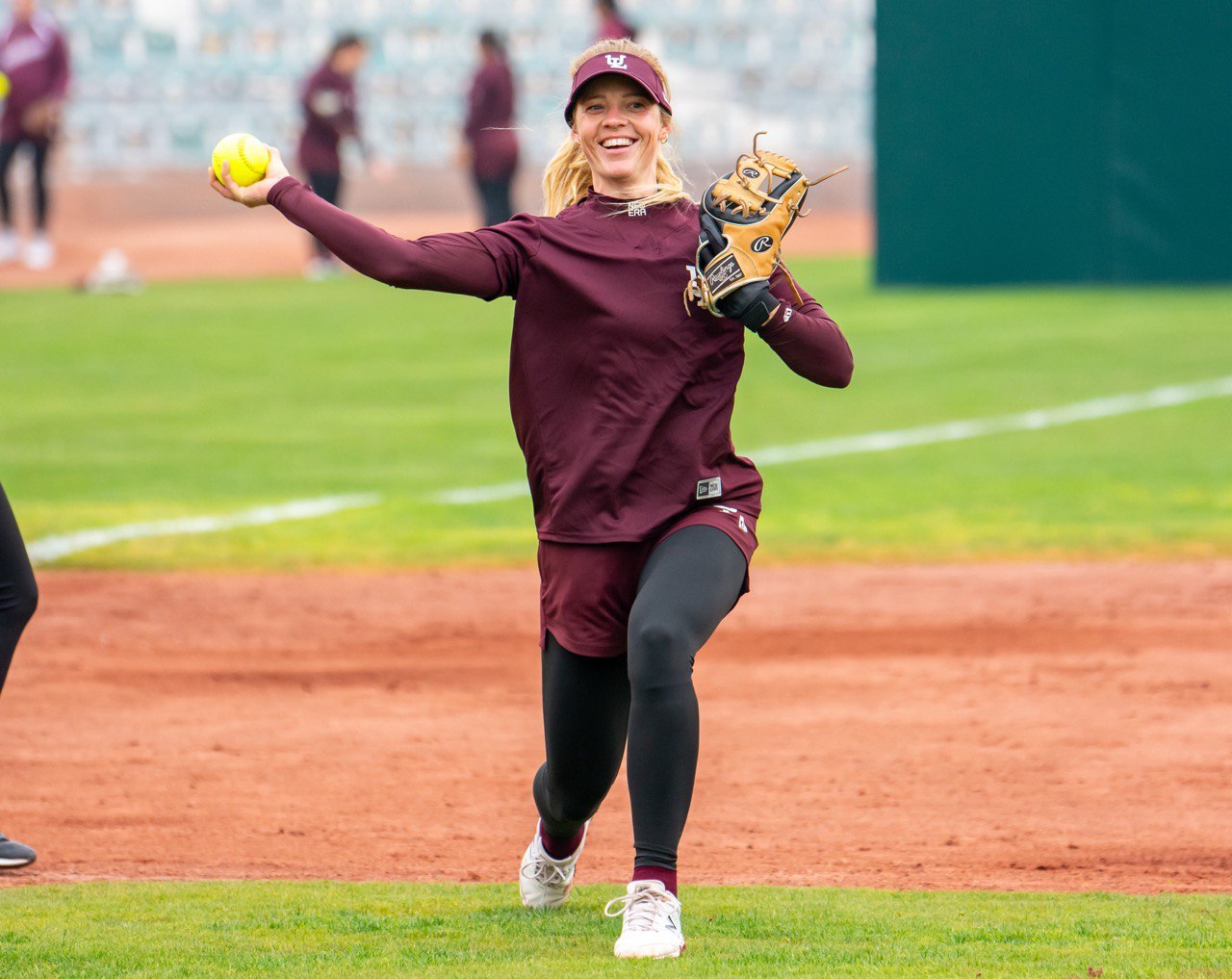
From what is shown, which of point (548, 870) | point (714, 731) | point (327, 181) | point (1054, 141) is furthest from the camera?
point (327, 181)

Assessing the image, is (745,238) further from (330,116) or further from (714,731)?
(330,116)

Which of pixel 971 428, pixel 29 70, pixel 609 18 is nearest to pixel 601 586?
pixel 971 428

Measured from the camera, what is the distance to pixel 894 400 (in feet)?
49.4

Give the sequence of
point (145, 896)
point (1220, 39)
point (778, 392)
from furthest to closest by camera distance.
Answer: point (1220, 39) → point (778, 392) → point (145, 896)

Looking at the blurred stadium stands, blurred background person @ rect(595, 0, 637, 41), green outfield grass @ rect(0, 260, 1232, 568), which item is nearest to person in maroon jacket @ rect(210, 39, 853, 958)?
green outfield grass @ rect(0, 260, 1232, 568)

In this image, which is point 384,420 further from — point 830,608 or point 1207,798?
point 1207,798

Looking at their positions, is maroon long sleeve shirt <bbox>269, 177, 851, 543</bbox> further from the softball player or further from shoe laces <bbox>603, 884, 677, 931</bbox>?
the softball player

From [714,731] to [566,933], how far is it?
221cm

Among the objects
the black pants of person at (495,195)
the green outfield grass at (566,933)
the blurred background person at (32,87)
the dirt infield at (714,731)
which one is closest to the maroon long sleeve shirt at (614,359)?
the green outfield grass at (566,933)

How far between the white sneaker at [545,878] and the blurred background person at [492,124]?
57.7 ft

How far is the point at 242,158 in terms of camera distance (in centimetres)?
409

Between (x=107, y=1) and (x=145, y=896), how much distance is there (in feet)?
91.9

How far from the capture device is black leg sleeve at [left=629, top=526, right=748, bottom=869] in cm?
398

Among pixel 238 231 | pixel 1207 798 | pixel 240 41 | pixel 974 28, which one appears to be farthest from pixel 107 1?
pixel 1207 798
